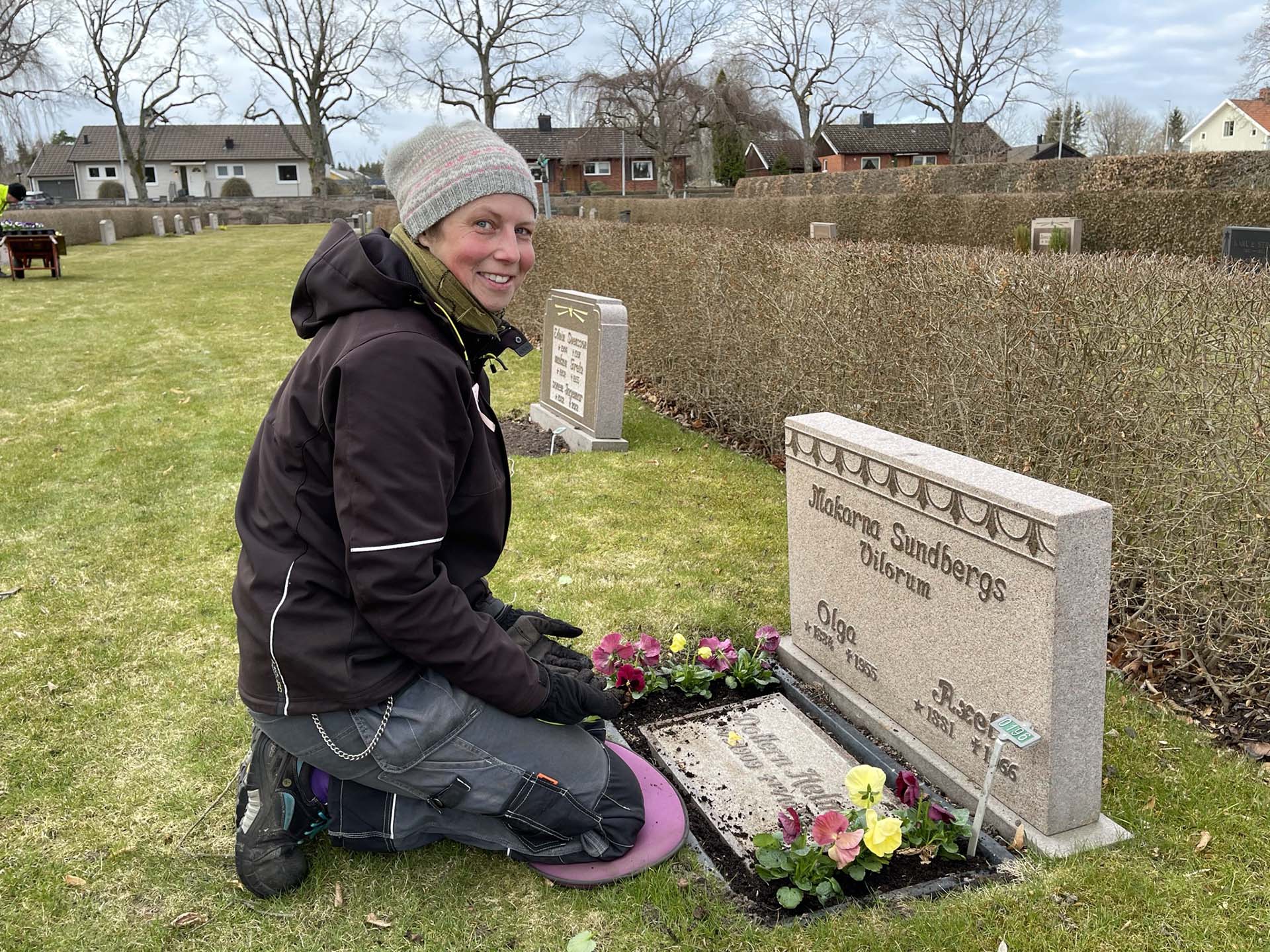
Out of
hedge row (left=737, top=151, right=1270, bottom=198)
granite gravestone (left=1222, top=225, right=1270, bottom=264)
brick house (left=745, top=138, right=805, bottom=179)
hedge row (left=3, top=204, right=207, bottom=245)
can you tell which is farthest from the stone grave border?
brick house (left=745, top=138, right=805, bottom=179)

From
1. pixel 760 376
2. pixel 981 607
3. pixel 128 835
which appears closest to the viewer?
pixel 981 607

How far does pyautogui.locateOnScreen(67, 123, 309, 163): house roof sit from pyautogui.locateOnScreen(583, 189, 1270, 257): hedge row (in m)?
58.4

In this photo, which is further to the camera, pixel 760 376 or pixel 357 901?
pixel 760 376

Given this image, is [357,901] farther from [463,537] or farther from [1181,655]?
Answer: [1181,655]

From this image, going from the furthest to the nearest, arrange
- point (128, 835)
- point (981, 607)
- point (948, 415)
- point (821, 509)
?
point (948, 415), point (821, 509), point (128, 835), point (981, 607)

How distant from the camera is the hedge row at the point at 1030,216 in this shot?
1342cm

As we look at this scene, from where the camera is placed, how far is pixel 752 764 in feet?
9.95

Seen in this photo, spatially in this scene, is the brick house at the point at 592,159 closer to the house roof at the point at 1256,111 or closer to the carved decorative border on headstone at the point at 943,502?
the house roof at the point at 1256,111

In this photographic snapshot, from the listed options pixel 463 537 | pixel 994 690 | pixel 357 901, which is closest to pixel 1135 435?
pixel 994 690


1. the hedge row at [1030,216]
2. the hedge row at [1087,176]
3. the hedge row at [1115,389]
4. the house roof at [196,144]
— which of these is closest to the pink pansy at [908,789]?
the hedge row at [1115,389]

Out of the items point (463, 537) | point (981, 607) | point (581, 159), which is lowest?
point (981, 607)

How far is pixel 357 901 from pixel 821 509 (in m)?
1.90

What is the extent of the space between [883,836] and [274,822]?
5.23 feet

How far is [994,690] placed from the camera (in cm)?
258
